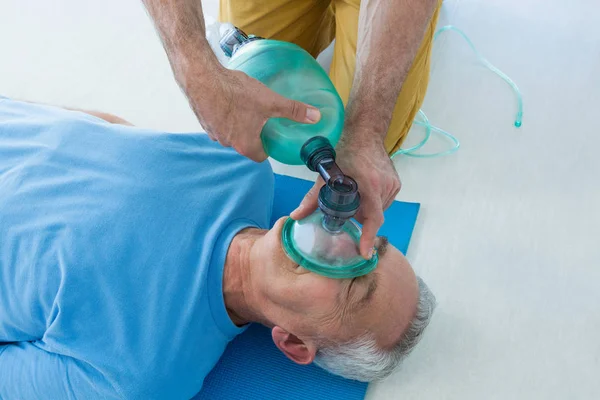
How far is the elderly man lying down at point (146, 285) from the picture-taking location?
1.28 m

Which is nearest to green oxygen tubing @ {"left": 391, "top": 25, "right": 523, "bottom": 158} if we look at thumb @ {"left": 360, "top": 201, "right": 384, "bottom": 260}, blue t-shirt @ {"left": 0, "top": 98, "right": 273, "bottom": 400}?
blue t-shirt @ {"left": 0, "top": 98, "right": 273, "bottom": 400}

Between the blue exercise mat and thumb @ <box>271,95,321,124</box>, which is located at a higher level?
thumb @ <box>271,95,321,124</box>

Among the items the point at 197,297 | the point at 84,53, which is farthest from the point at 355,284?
the point at 84,53

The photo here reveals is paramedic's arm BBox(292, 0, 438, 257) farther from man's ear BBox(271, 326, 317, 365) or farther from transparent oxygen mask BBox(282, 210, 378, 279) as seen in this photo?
man's ear BBox(271, 326, 317, 365)

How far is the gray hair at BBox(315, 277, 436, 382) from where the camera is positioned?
130cm

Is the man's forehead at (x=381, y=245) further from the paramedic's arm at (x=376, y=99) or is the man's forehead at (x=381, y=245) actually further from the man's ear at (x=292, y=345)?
the man's ear at (x=292, y=345)

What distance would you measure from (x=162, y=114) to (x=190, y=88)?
1.03m

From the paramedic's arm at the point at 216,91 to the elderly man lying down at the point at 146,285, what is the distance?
261 mm

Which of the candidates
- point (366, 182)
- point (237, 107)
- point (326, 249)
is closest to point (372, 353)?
point (326, 249)

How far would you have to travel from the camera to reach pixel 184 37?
4.09ft

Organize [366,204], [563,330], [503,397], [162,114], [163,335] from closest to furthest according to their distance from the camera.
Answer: [366,204] → [163,335] → [503,397] → [563,330] → [162,114]

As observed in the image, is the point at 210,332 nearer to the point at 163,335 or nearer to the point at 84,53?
the point at 163,335

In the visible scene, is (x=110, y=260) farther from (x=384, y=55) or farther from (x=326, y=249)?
(x=384, y=55)

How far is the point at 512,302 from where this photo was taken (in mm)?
1669
